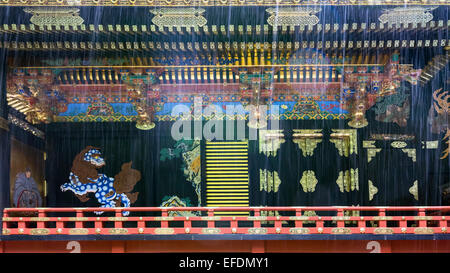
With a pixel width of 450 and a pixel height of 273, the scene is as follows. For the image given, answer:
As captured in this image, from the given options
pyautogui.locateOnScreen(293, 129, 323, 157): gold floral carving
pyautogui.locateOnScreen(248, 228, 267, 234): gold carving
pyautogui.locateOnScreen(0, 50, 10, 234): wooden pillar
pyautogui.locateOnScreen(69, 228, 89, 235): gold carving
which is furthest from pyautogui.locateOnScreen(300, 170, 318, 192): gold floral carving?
pyautogui.locateOnScreen(0, 50, 10, 234): wooden pillar

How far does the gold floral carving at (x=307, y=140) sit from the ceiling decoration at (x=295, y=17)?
9.73 ft

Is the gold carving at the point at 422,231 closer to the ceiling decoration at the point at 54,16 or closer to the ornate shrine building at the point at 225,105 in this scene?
the ornate shrine building at the point at 225,105

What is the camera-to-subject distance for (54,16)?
8727 mm

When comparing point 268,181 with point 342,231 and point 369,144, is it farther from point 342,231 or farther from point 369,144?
point 342,231

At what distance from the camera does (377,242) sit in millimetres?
8219

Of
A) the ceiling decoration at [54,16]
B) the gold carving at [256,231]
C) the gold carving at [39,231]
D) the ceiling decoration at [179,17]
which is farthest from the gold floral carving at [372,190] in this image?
the ceiling decoration at [54,16]

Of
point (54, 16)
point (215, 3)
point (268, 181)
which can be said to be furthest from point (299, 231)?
point (54, 16)

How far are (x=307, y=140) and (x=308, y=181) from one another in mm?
948

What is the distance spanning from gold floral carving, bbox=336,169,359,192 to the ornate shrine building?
0.11 feet

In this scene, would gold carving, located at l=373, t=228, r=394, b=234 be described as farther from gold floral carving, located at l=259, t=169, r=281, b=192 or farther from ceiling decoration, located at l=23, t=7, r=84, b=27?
ceiling decoration, located at l=23, t=7, r=84, b=27

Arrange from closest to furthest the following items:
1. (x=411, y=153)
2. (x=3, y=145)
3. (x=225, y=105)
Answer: (x=3, y=145) < (x=411, y=153) < (x=225, y=105)

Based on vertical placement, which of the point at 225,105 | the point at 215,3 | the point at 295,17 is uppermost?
the point at 215,3

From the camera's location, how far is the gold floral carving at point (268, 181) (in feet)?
35.7

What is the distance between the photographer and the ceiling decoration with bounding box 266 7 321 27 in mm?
8750
